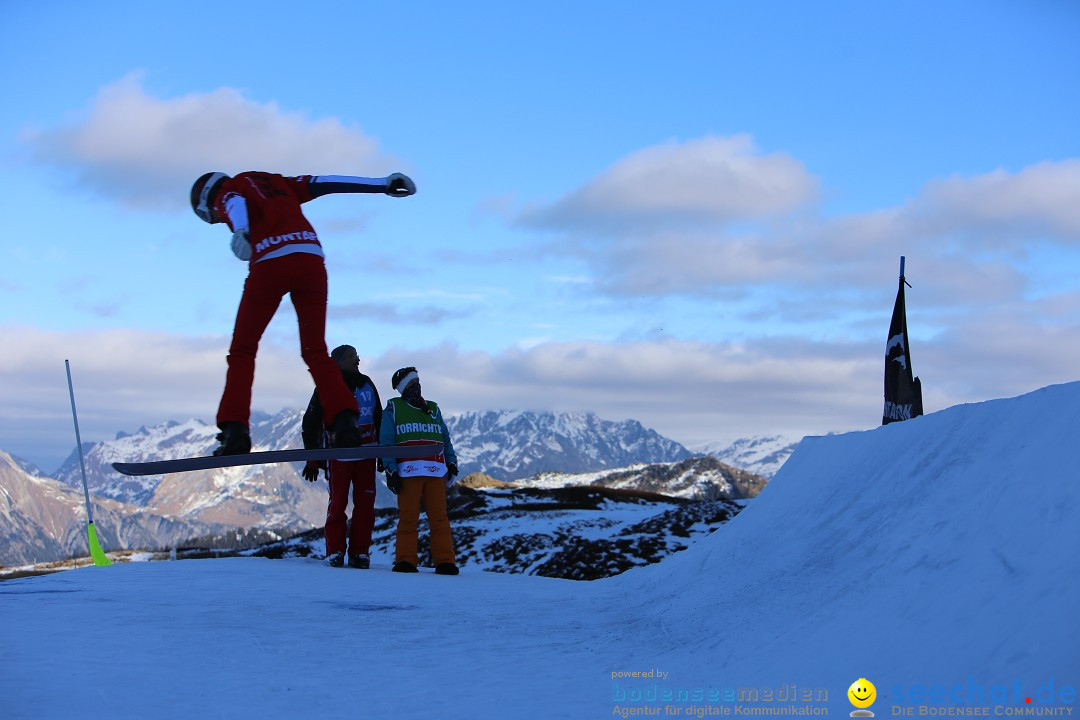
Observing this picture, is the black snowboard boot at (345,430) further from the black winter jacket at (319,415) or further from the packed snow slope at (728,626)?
the black winter jacket at (319,415)

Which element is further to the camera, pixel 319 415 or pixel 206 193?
pixel 319 415

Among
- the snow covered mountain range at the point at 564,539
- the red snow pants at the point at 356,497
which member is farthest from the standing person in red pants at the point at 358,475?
the snow covered mountain range at the point at 564,539

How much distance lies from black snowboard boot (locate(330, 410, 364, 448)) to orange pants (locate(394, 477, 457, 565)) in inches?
156

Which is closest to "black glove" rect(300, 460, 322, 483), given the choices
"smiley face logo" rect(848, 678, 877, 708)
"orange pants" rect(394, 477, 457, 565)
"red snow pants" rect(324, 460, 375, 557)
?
"red snow pants" rect(324, 460, 375, 557)

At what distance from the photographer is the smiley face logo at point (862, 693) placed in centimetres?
454

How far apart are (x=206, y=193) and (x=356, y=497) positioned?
17.0ft

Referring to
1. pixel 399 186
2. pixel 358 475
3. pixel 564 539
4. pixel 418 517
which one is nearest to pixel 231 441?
pixel 399 186

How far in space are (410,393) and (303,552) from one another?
1715 centimetres

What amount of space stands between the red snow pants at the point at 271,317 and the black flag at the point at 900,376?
35.7ft

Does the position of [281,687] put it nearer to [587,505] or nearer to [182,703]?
[182,703]

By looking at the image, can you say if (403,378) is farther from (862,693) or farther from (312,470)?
(862,693)

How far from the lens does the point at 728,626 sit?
642 centimetres

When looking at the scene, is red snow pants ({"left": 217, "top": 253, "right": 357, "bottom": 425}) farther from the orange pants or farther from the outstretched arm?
the orange pants

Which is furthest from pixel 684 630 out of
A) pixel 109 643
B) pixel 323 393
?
pixel 109 643
